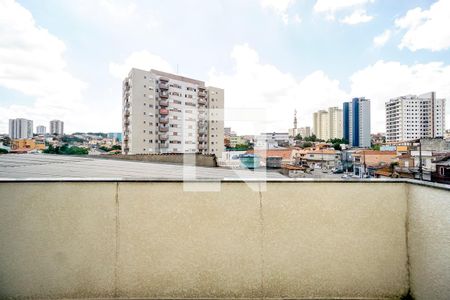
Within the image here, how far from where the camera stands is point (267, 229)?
1893mm

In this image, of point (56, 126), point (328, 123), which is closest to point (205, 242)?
point (56, 126)

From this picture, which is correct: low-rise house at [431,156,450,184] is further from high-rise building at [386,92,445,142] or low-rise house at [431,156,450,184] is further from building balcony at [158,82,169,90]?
high-rise building at [386,92,445,142]

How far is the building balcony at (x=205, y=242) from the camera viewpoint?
1872 millimetres

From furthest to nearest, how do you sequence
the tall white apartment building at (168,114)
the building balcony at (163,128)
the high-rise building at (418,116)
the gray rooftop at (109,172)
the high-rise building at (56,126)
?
the high-rise building at (56,126)
the high-rise building at (418,116)
the building balcony at (163,128)
the tall white apartment building at (168,114)
the gray rooftop at (109,172)

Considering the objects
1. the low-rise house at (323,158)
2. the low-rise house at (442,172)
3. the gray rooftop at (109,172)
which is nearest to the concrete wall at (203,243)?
the gray rooftop at (109,172)

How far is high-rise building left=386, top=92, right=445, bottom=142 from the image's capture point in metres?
78.9

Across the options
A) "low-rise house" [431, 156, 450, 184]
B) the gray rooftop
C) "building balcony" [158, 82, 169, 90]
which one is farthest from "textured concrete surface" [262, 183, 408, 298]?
"building balcony" [158, 82, 169, 90]

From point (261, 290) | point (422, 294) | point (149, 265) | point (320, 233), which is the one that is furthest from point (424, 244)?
point (149, 265)

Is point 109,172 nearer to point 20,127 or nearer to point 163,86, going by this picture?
point 163,86

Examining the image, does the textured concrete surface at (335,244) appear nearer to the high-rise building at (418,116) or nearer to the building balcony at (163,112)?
the building balcony at (163,112)

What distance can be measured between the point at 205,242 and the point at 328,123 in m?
109

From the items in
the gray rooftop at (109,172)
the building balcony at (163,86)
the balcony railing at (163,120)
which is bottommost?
the gray rooftop at (109,172)

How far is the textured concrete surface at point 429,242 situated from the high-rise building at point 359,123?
301 ft

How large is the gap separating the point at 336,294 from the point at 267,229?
32.7 inches
